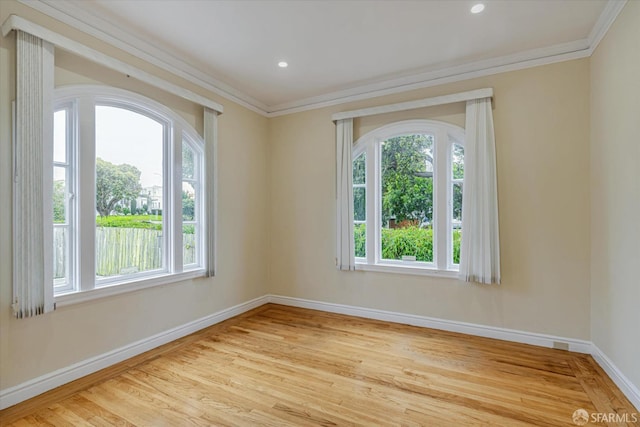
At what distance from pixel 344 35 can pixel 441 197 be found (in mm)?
2085

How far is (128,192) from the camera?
3102mm

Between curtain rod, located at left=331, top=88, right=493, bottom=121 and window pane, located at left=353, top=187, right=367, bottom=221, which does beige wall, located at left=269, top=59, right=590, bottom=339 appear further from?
window pane, located at left=353, top=187, right=367, bottom=221

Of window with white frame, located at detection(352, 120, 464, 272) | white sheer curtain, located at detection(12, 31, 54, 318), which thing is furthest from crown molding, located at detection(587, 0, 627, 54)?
white sheer curtain, located at detection(12, 31, 54, 318)

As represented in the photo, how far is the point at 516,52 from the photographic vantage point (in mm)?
3234

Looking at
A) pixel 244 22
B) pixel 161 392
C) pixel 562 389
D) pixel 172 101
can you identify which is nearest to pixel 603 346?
pixel 562 389

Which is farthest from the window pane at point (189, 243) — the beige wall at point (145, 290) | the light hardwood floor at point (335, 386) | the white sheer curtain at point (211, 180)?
the light hardwood floor at point (335, 386)

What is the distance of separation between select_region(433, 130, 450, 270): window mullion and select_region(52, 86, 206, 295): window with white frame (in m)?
2.83

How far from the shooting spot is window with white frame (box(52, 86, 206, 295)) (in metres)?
2.62

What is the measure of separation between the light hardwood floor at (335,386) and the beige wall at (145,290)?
273 millimetres

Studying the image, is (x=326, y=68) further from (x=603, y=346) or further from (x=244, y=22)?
(x=603, y=346)

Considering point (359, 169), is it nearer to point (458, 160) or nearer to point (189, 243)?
point (458, 160)

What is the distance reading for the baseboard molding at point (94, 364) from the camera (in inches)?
88.4

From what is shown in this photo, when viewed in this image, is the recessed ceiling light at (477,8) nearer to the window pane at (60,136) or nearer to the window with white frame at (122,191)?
the window with white frame at (122,191)

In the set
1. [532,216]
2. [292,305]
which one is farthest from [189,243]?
[532,216]
